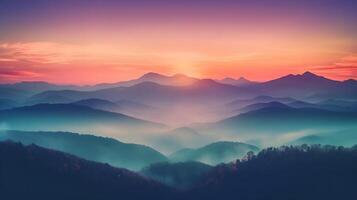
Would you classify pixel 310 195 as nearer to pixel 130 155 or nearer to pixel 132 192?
pixel 132 192

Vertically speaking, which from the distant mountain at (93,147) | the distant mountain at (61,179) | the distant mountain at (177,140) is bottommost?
the distant mountain at (61,179)

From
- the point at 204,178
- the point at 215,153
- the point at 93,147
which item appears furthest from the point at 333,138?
the point at 204,178

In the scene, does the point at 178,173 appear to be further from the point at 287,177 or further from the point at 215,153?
the point at 215,153

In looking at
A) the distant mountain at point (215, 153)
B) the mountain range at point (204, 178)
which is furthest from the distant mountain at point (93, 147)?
the mountain range at point (204, 178)

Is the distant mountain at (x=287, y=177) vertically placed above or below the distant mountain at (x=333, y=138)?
below

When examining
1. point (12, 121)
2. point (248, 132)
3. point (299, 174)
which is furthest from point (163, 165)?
point (12, 121)

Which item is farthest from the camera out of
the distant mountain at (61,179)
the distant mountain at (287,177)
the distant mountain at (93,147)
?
the distant mountain at (93,147)

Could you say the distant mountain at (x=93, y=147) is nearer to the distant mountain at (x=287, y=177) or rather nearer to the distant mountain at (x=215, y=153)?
the distant mountain at (x=215, y=153)
